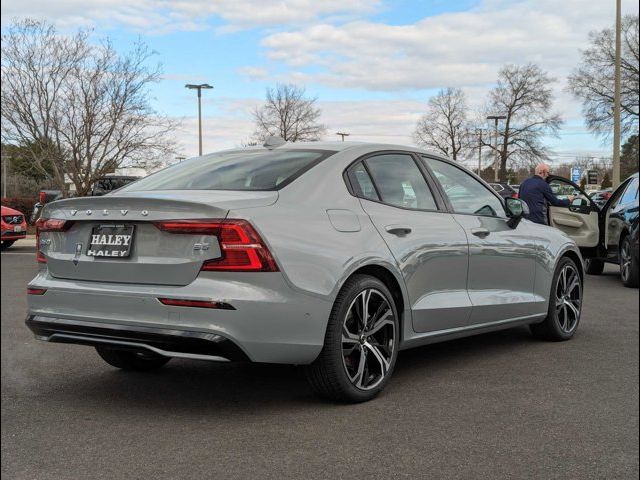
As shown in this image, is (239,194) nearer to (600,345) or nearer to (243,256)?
(243,256)

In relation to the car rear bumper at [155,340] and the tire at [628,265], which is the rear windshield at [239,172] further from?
the tire at [628,265]

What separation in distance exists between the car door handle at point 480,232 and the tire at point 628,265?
5.11 meters

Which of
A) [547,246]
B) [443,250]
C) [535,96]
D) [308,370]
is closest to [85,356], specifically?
[308,370]

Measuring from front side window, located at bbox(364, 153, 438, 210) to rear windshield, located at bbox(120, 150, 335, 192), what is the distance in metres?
0.38

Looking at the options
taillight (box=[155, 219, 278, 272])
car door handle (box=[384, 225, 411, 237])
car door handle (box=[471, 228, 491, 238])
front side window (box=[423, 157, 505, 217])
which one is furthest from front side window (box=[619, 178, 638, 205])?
taillight (box=[155, 219, 278, 272])

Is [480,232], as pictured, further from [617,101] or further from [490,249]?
[617,101]

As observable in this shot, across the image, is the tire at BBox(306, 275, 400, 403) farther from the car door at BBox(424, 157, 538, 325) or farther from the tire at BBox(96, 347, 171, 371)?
the tire at BBox(96, 347, 171, 371)

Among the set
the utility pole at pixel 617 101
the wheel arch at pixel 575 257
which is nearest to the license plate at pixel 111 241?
the wheel arch at pixel 575 257

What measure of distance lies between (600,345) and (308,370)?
289 centimetres

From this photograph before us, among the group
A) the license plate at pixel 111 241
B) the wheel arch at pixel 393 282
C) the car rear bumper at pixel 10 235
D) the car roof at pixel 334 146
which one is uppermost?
the car roof at pixel 334 146

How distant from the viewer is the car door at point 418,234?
4.52m

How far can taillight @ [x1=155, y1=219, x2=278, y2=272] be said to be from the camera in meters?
3.66

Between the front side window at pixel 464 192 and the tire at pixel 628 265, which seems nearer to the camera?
the front side window at pixel 464 192

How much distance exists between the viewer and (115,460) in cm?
319
